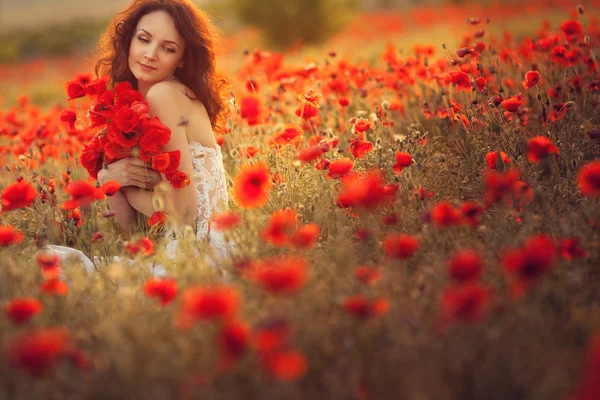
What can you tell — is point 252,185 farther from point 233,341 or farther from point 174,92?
point 174,92

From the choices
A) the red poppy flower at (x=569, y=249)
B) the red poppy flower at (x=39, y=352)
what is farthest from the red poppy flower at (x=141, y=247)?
the red poppy flower at (x=569, y=249)

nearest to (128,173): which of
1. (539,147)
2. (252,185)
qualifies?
(252,185)

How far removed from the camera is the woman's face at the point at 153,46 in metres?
3.24

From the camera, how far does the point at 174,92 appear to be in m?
3.22

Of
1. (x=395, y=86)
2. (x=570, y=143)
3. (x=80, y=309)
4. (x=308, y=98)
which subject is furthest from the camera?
(x=395, y=86)

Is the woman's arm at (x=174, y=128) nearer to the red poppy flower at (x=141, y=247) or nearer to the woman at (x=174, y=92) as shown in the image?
the woman at (x=174, y=92)

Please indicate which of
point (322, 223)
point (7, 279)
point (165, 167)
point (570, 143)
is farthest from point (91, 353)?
point (570, 143)

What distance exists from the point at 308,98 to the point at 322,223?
2.18 ft

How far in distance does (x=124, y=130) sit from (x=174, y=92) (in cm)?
46

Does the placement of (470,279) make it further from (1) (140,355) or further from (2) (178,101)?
(2) (178,101)

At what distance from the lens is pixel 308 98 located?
3082 millimetres

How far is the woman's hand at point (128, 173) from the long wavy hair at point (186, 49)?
0.50m

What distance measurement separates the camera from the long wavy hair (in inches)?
131

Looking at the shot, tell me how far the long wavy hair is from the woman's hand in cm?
50
